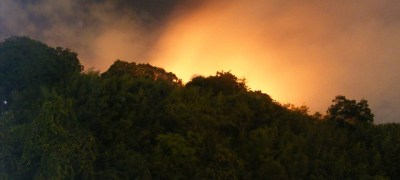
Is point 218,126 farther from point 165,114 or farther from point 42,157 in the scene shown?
point 42,157

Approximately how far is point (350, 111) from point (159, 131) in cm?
1528

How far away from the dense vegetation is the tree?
75mm

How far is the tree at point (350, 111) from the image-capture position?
4822 centimetres

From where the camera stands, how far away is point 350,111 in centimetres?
4850

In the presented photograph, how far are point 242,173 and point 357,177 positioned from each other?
7.95 m

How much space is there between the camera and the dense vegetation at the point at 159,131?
38969 mm

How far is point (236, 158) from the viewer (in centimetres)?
4034

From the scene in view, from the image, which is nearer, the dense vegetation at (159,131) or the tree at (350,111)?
the dense vegetation at (159,131)

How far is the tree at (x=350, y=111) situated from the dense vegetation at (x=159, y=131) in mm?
75

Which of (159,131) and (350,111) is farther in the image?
(350,111)

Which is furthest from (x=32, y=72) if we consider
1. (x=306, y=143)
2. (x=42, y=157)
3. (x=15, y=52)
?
(x=306, y=143)

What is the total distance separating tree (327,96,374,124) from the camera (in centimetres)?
4822

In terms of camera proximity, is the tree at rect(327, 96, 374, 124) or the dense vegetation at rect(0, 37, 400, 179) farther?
the tree at rect(327, 96, 374, 124)

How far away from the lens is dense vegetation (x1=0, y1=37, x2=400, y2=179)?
38969mm
